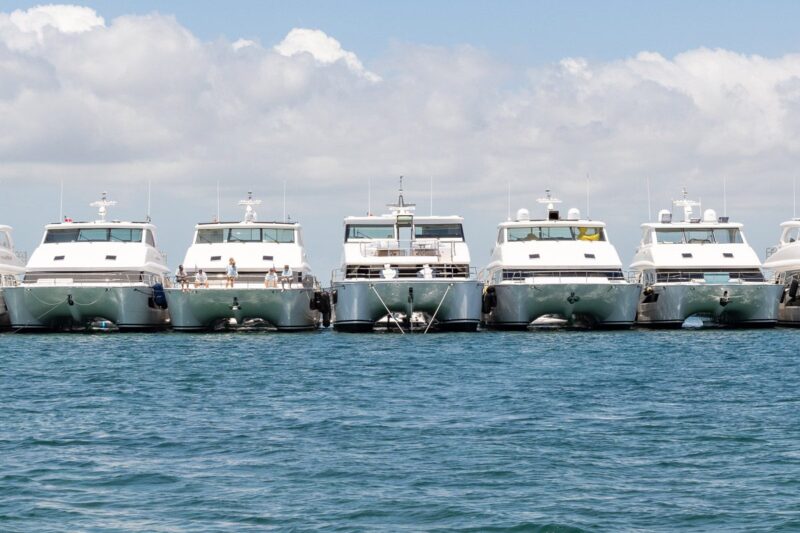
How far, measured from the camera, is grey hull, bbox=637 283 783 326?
48438 millimetres

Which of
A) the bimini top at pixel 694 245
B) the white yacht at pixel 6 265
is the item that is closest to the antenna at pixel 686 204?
the bimini top at pixel 694 245

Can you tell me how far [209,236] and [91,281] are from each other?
17.6 feet

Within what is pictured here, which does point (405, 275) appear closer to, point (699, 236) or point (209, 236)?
point (209, 236)

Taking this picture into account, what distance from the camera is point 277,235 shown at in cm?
5112

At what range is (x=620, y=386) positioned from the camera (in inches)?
1150

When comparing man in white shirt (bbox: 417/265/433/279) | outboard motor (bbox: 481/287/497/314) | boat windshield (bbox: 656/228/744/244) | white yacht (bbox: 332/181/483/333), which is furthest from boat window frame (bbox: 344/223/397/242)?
boat windshield (bbox: 656/228/744/244)

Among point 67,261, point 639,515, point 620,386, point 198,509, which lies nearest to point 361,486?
point 198,509

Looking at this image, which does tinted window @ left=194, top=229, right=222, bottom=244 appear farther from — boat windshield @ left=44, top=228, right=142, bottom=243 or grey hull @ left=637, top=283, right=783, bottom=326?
grey hull @ left=637, top=283, right=783, bottom=326

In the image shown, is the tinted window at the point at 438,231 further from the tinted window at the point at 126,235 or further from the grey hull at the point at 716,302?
the tinted window at the point at 126,235

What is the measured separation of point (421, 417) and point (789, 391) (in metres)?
9.38

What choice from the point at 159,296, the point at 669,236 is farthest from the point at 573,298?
the point at 159,296

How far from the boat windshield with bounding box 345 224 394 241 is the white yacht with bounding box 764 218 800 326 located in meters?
16.8

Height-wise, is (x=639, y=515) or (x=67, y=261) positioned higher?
(x=67, y=261)

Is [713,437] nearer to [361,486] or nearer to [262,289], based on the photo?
[361,486]
